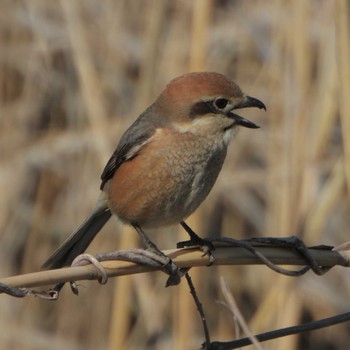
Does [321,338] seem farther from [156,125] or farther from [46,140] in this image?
[156,125]

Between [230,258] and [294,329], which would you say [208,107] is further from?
[294,329]

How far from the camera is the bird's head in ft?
6.43

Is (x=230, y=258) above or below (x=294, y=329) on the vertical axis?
above

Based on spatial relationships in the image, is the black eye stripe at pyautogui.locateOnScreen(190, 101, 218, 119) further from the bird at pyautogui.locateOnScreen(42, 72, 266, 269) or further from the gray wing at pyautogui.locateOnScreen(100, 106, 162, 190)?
the gray wing at pyautogui.locateOnScreen(100, 106, 162, 190)

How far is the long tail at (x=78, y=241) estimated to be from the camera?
2.08 metres

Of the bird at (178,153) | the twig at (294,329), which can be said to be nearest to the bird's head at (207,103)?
the bird at (178,153)

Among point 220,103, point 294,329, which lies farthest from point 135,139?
point 294,329

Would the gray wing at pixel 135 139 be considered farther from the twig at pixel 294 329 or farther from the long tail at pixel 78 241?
the twig at pixel 294 329

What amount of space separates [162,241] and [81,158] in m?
0.50

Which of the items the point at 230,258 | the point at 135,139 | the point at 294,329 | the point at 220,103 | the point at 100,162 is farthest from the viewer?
the point at 100,162

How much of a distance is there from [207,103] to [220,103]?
34 millimetres

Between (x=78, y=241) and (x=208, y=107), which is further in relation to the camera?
(x=78, y=241)

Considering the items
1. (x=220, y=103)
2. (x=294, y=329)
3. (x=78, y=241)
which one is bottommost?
(x=294, y=329)

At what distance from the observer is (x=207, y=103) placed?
1.99 m
